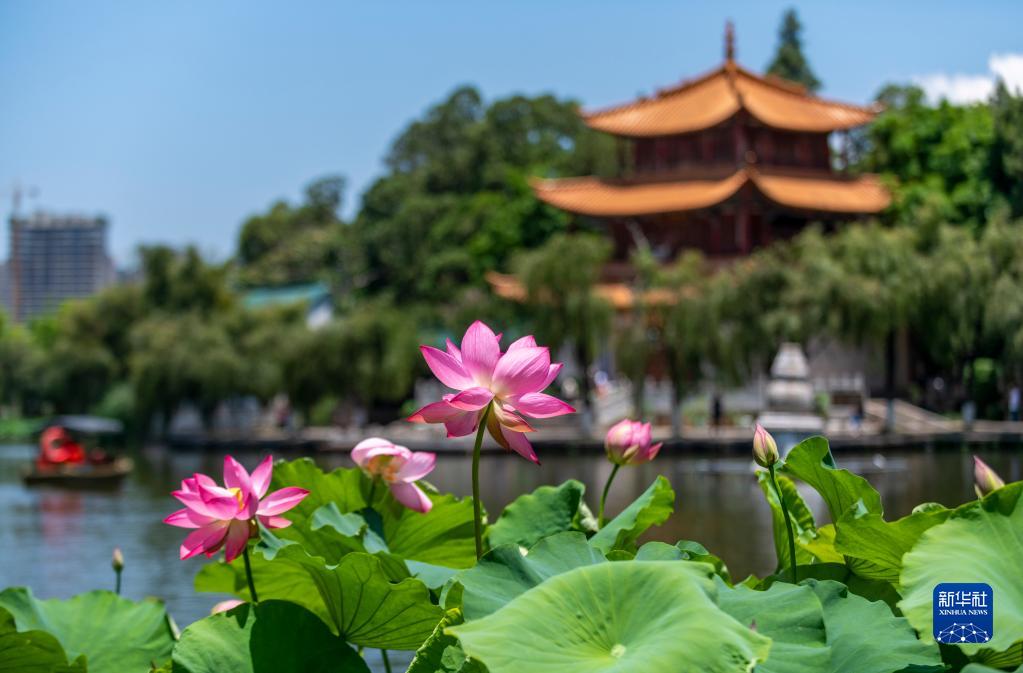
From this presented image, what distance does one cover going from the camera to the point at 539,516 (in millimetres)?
2191

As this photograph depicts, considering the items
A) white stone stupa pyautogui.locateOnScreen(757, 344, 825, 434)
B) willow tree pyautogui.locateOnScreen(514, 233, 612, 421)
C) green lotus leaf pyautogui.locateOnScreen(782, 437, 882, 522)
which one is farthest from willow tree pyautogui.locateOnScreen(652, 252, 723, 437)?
green lotus leaf pyautogui.locateOnScreen(782, 437, 882, 522)

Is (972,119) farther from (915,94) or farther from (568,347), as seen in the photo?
(568,347)

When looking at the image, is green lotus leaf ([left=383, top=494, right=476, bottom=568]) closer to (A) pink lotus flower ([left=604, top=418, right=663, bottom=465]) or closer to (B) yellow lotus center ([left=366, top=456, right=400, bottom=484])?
(B) yellow lotus center ([left=366, top=456, right=400, bottom=484])

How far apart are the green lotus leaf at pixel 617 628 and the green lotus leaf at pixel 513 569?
0.15 meters

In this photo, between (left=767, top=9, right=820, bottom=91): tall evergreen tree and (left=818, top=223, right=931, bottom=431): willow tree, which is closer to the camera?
(left=818, top=223, right=931, bottom=431): willow tree

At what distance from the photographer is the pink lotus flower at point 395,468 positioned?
2162 millimetres

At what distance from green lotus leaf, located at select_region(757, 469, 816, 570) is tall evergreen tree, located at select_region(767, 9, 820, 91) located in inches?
1762

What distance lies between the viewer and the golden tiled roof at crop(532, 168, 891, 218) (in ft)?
88.5

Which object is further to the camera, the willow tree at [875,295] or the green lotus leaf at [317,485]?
the willow tree at [875,295]

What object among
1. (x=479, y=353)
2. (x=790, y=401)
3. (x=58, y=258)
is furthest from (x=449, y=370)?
(x=58, y=258)

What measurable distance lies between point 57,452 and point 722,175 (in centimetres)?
1483

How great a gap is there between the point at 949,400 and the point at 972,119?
663 centimetres

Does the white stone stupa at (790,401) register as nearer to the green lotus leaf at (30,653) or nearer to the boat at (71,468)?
the boat at (71,468)

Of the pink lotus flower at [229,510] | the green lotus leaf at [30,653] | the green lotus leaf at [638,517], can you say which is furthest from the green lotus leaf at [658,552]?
the green lotus leaf at [30,653]
